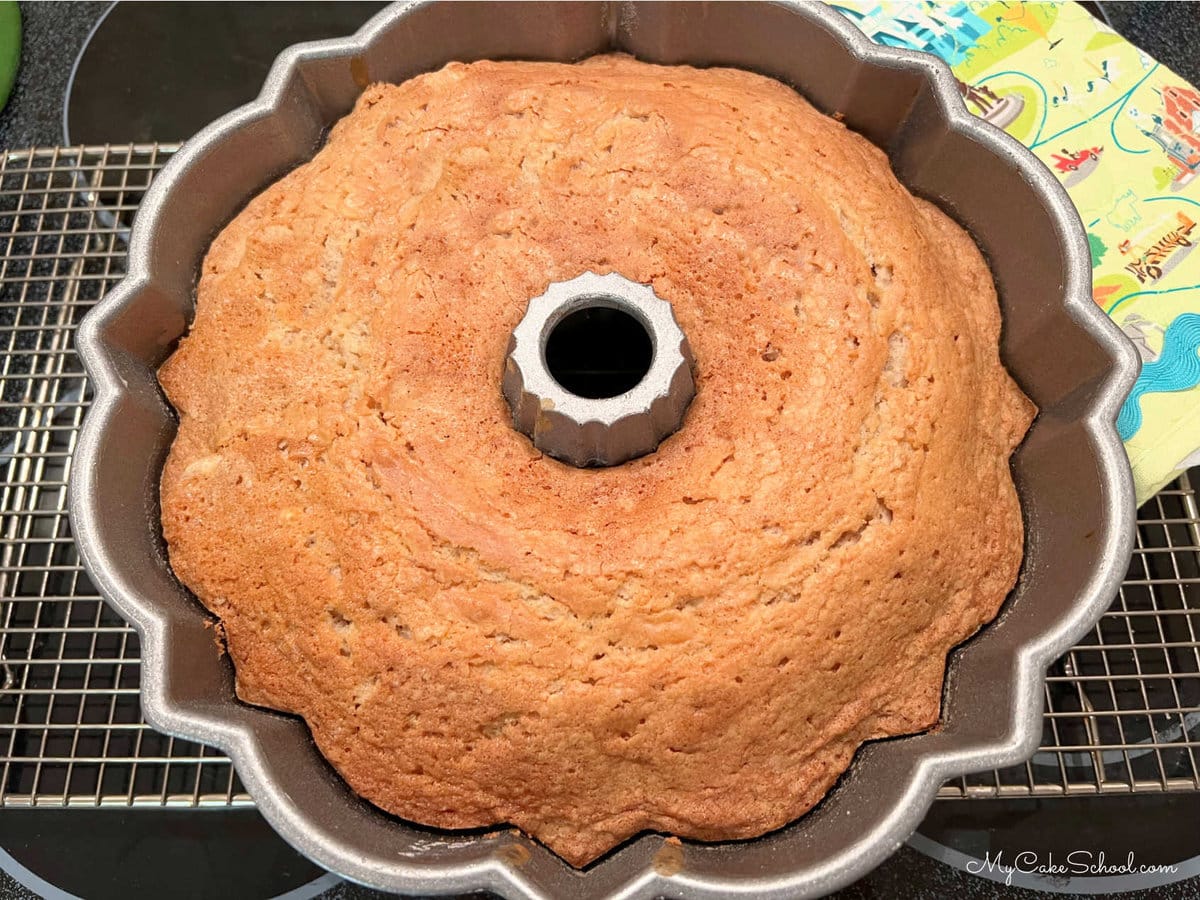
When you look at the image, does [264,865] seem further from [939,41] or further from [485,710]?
[939,41]

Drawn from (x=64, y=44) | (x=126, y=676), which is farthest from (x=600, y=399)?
(x=64, y=44)

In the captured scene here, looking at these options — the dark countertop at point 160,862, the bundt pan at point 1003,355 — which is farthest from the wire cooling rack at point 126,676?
the bundt pan at point 1003,355

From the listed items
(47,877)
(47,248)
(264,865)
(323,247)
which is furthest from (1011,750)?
(47,248)

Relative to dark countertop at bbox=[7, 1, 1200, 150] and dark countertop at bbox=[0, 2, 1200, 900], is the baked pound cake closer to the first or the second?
dark countertop at bbox=[0, 2, 1200, 900]

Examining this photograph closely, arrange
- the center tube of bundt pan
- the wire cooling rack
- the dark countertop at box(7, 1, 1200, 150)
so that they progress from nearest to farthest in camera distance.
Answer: the center tube of bundt pan, the wire cooling rack, the dark countertop at box(7, 1, 1200, 150)

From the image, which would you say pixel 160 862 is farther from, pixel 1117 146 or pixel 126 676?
pixel 1117 146

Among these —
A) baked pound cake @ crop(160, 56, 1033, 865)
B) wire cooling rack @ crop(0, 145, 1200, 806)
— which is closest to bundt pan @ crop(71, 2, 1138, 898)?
baked pound cake @ crop(160, 56, 1033, 865)
